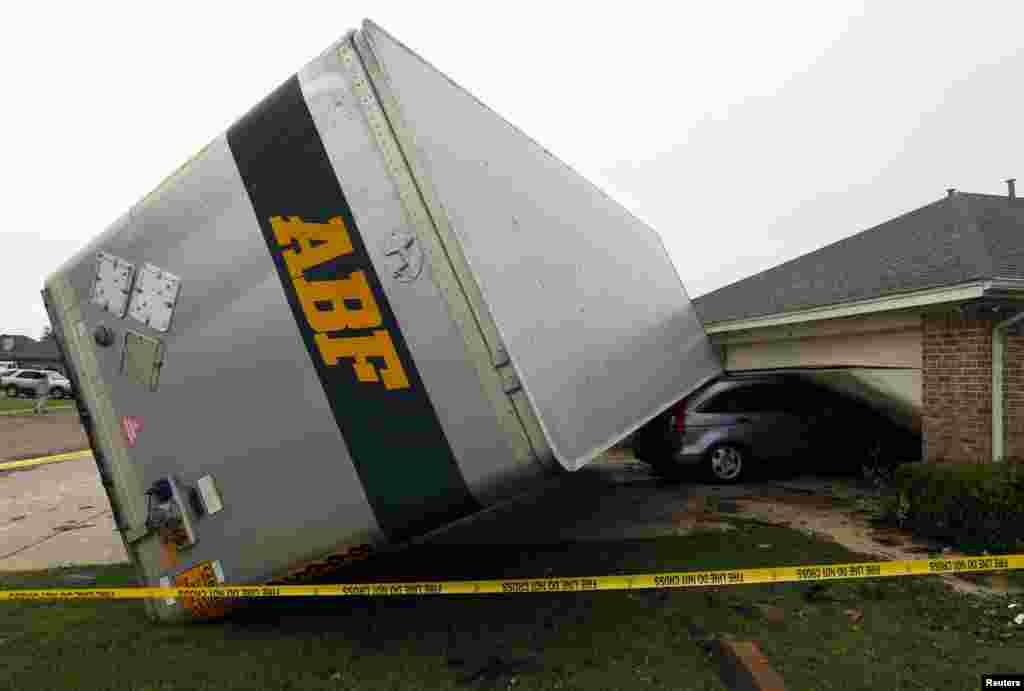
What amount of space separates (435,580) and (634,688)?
6.79ft

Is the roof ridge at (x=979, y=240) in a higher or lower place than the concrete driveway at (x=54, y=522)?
higher

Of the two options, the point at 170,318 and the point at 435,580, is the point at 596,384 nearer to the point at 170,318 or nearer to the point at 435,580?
the point at 435,580

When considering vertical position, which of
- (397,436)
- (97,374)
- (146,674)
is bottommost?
(146,674)

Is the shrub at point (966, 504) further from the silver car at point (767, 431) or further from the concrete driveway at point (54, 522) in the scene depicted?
the concrete driveway at point (54, 522)

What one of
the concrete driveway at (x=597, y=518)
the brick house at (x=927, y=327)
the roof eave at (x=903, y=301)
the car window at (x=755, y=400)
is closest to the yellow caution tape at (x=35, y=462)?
the concrete driveway at (x=597, y=518)

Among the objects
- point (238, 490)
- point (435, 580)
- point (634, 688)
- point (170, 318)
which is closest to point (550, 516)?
point (435, 580)

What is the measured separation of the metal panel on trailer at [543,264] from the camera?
2.64 meters

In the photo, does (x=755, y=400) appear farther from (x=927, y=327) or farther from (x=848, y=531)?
(x=848, y=531)

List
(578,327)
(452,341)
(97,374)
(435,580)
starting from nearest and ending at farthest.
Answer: (452,341), (97,374), (578,327), (435,580)

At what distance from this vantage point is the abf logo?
2656mm

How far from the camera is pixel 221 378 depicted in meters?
2.96

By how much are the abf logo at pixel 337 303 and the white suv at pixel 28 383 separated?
122ft

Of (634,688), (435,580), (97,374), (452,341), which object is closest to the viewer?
(452,341)

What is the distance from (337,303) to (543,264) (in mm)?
1432
